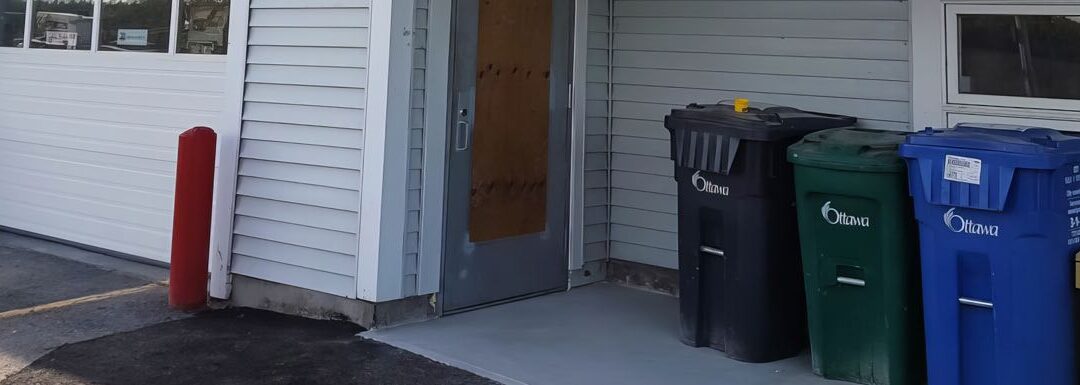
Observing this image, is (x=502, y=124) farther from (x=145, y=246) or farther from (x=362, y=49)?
(x=145, y=246)

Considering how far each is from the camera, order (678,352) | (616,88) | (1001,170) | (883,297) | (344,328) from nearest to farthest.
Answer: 1. (1001,170)
2. (883,297)
3. (678,352)
4. (344,328)
5. (616,88)

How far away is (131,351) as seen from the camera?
5.28 m

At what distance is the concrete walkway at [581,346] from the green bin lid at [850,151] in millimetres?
1034

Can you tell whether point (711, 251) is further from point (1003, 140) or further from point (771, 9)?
point (771, 9)

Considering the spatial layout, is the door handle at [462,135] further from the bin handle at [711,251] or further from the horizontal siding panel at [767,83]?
the bin handle at [711,251]

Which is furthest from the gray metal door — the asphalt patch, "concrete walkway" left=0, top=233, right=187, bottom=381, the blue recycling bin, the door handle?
the blue recycling bin

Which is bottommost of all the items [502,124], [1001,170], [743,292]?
[743,292]

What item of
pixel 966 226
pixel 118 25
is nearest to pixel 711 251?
pixel 966 226

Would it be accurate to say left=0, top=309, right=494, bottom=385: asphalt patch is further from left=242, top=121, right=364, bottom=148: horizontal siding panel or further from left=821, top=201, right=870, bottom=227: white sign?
left=821, top=201, right=870, bottom=227: white sign

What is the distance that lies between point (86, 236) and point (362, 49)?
3569 millimetres

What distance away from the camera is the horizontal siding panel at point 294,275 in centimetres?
566

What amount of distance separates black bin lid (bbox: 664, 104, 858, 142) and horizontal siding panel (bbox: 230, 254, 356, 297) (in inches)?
77.3

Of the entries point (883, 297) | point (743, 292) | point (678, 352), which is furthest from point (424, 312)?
point (883, 297)

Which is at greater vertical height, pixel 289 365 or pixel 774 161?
pixel 774 161
